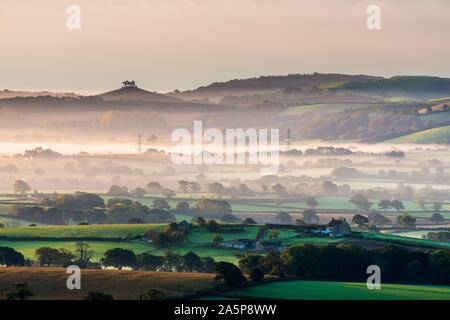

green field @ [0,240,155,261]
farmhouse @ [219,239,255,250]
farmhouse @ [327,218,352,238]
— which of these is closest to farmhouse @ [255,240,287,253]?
farmhouse @ [219,239,255,250]

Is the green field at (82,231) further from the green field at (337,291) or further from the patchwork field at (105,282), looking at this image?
the green field at (337,291)

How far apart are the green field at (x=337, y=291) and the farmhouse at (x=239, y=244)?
39.5 m

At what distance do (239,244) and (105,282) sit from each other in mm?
48255

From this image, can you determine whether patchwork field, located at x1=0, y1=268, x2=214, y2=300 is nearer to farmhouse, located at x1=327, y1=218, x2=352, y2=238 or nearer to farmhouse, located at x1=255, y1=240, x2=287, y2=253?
farmhouse, located at x1=255, y1=240, x2=287, y2=253

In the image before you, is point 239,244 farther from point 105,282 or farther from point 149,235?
point 105,282

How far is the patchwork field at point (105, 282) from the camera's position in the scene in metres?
111

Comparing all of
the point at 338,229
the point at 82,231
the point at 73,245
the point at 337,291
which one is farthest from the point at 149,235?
the point at 337,291

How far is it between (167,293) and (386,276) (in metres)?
35.7

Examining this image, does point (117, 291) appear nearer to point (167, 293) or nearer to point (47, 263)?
point (167, 293)
